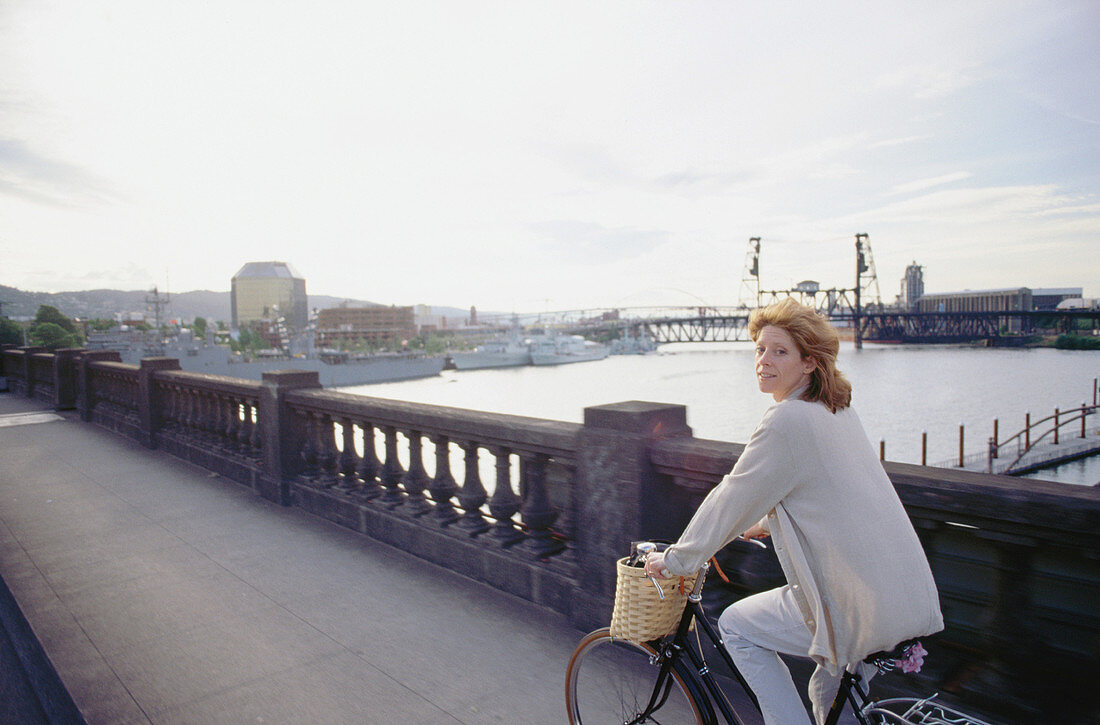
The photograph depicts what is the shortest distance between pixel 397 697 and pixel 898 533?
7.55 feet

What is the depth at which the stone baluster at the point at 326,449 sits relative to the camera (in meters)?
5.87

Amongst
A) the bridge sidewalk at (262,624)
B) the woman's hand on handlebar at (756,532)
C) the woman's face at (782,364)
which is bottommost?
the bridge sidewalk at (262,624)

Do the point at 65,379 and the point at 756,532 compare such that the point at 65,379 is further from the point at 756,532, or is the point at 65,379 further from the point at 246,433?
the point at 756,532

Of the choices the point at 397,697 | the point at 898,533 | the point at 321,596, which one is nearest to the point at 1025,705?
the point at 898,533

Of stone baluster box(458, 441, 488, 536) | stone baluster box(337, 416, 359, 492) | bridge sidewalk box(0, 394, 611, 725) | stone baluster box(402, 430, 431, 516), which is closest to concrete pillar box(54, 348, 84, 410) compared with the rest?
Answer: bridge sidewalk box(0, 394, 611, 725)

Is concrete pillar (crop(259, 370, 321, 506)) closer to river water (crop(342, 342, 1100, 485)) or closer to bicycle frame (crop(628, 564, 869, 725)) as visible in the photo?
bicycle frame (crop(628, 564, 869, 725))

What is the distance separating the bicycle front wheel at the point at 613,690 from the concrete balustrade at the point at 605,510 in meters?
0.57

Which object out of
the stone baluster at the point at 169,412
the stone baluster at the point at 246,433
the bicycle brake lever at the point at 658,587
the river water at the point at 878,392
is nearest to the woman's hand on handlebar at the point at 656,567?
the bicycle brake lever at the point at 658,587

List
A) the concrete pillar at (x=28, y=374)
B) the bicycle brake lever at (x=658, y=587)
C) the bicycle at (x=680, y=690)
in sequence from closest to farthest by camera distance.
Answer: the bicycle at (x=680, y=690) < the bicycle brake lever at (x=658, y=587) < the concrete pillar at (x=28, y=374)

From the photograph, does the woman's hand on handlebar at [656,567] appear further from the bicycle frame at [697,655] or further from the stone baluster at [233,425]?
the stone baluster at [233,425]

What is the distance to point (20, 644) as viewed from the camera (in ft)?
12.0

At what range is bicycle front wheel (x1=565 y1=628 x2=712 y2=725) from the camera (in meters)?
2.20

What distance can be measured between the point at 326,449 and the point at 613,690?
12.8ft

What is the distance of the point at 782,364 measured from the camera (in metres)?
1.83
